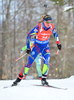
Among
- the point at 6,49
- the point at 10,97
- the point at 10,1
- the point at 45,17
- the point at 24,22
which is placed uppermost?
the point at 10,1

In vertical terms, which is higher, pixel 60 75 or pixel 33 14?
pixel 33 14

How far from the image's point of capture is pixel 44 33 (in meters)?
5.05

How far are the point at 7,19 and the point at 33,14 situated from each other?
172 centimetres

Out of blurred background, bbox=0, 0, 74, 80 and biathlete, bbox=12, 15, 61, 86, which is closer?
biathlete, bbox=12, 15, 61, 86

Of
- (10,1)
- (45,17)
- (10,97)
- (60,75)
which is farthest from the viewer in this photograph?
(10,1)

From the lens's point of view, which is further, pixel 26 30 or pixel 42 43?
pixel 26 30

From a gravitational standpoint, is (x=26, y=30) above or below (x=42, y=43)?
above

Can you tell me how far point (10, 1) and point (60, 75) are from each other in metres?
5.02

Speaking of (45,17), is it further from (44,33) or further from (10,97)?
(10,97)

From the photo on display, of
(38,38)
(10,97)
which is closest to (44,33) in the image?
(38,38)

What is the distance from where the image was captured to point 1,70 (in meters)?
11.3

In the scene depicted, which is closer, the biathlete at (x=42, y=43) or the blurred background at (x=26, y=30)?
the biathlete at (x=42, y=43)

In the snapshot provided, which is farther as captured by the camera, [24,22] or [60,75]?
[24,22]

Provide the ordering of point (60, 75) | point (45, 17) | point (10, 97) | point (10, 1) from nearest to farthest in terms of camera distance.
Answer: point (10, 97) < point (45, 17) < point (60, 75) < point (10, 1)
